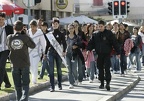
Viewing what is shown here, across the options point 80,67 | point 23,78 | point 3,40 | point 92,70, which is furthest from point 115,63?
point 23,78

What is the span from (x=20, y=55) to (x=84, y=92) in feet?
11.6

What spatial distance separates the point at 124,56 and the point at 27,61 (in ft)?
29.3

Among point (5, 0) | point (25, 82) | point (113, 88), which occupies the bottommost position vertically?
point (113, 88)

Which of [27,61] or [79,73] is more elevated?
[27,61]

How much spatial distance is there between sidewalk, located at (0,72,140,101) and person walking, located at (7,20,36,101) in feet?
4.85

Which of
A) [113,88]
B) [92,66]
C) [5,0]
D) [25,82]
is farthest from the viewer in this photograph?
[5,0]

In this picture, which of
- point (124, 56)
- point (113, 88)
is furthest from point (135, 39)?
point (113, 88)

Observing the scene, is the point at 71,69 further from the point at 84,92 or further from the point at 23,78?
the point at 23,78

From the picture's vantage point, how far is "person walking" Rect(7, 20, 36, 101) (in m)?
9.93

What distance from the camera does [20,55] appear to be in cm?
998

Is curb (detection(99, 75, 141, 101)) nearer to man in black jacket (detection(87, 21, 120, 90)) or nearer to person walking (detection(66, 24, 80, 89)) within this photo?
man in black jacket (detection(87, 21, 120, 90))

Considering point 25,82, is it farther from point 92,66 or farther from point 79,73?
point 92,66

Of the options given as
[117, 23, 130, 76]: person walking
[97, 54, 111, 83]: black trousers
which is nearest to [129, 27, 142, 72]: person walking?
[117, 23, 130, 76]: person walking

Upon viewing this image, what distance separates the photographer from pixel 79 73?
1455 centimetres
